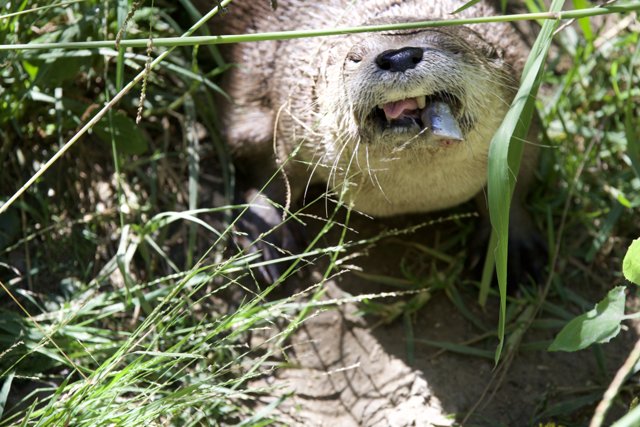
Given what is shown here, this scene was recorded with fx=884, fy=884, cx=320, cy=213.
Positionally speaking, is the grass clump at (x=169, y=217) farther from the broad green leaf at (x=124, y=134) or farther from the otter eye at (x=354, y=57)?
the otter eye at (x=354, y=57)

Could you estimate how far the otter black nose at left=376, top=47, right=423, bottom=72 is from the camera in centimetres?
201

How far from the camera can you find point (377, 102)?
6.86 ft

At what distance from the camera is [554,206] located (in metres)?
3.00

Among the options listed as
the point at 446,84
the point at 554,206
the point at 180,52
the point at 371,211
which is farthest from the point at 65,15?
the point at 554,206

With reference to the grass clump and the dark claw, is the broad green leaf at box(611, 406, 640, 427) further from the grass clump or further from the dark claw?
the dark claw

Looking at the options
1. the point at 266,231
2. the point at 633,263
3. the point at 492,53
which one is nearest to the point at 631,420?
the point at 633,263

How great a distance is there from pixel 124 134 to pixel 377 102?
101 centimetres

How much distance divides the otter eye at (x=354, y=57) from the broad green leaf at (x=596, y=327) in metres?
0.82

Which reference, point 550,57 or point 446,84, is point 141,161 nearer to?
point 446,84

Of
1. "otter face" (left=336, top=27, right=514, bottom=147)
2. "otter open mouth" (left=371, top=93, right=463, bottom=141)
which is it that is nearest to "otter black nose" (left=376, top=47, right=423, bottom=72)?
"otter face" (left=336, top=27, right=514, bottom=147)

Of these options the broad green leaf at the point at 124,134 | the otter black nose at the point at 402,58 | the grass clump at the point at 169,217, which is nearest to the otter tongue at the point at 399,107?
the otter black nose at the point at 402,58

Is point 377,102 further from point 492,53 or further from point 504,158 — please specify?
point 492,53

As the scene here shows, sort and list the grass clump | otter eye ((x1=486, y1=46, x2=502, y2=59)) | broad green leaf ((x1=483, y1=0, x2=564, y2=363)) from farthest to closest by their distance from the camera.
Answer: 1. the grass clump
2. otter eye ((x1=486, y1=46, x2=502, y2=59))
3. broad green leaf ((x1=483, y1=0, x2=564, y2=363))

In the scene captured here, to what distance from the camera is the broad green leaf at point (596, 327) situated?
78.0 inches
